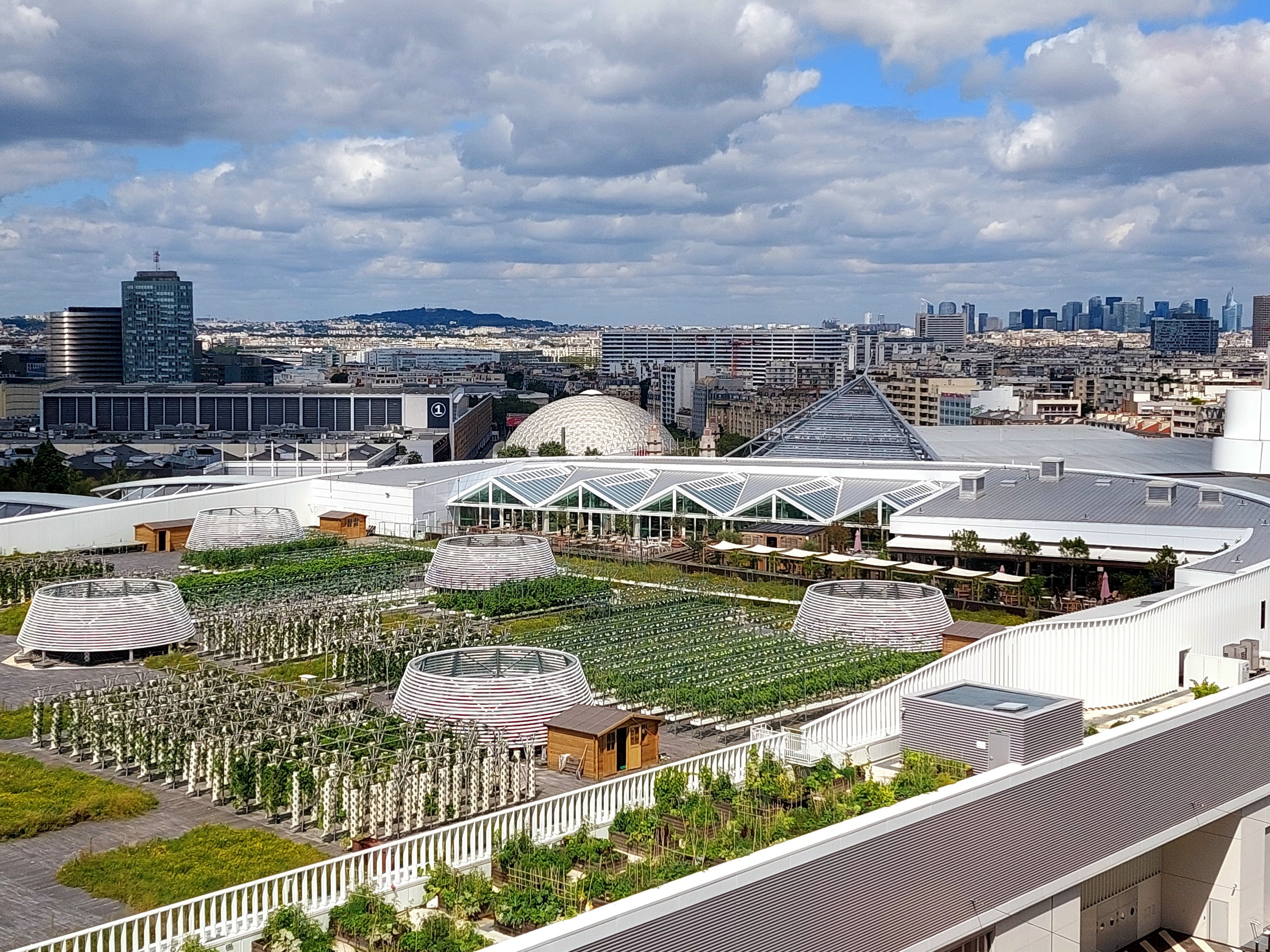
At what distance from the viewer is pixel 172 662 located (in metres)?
23.5

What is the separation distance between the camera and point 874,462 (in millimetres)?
40438

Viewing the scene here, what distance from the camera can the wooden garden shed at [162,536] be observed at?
3719 centimetres

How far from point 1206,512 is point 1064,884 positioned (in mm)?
19670

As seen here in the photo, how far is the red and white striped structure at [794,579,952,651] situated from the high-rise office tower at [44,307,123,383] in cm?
16181

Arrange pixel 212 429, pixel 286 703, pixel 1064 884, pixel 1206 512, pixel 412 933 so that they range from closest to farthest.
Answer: pixel 412 933 → pixel 1064 884 → pixel 286 703 → pixel 1206 512 → pixel 212 429

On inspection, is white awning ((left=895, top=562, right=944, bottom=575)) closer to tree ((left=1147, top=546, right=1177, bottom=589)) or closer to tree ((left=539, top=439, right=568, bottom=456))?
tree ((left=1147, top=546, right=1177, bottom=589))

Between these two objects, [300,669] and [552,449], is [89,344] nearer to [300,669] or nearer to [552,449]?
[552,449]

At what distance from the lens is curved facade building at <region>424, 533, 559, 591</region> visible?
3028cm

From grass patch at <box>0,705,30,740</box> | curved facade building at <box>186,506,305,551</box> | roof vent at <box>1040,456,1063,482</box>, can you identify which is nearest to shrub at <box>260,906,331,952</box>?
grass patch at <box>0,705,30,740</box>

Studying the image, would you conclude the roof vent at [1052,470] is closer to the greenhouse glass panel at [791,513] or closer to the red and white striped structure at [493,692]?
the greenhouse glass panel at [791,513]

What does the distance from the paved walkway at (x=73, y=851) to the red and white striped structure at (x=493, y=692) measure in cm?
338

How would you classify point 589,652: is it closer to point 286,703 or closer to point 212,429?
point 286,703

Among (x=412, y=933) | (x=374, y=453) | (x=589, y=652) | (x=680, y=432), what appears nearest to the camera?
(x=412, y=933)

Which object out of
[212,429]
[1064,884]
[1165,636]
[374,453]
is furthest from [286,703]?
[212,429]
